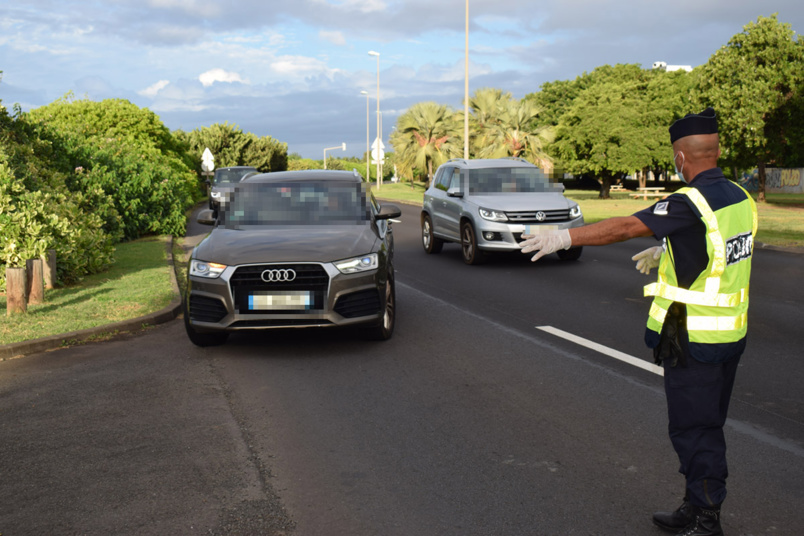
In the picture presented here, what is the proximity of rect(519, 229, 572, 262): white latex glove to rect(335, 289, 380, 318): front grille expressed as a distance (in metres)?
3.72

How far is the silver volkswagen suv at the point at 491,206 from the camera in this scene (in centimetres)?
1337

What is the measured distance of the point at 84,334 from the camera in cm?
814

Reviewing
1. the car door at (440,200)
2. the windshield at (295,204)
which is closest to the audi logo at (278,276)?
the windshield at (295,204)

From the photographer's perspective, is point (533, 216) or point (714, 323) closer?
point (714, 323)

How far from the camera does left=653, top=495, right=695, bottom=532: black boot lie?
11.7 ft

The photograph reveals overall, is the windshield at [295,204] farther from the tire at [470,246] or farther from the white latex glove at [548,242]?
the tire at [470,246]

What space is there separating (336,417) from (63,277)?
795 cm

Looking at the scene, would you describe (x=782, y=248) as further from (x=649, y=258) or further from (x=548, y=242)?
(x=548, y=242)

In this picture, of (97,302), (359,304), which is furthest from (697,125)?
(97,302)

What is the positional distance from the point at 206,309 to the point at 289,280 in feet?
2.68

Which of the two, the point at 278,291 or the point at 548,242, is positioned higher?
the point at 548,242

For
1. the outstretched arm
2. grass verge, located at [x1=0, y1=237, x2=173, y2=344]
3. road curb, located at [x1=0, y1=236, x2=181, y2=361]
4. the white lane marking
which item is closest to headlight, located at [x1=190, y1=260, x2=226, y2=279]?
road curb, located at [x1=0, y1=236, x2=181, y2=361]

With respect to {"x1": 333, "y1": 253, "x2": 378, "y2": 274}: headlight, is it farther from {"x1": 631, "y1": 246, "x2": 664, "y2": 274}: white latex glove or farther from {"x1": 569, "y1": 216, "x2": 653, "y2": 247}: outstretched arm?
{"x1": 569, "y1": 216, "x2": 653, "y2": 247}: outstretched arm

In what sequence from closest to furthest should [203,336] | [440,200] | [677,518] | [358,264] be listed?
[677,518], [358,264], [203,336], [440,200]
